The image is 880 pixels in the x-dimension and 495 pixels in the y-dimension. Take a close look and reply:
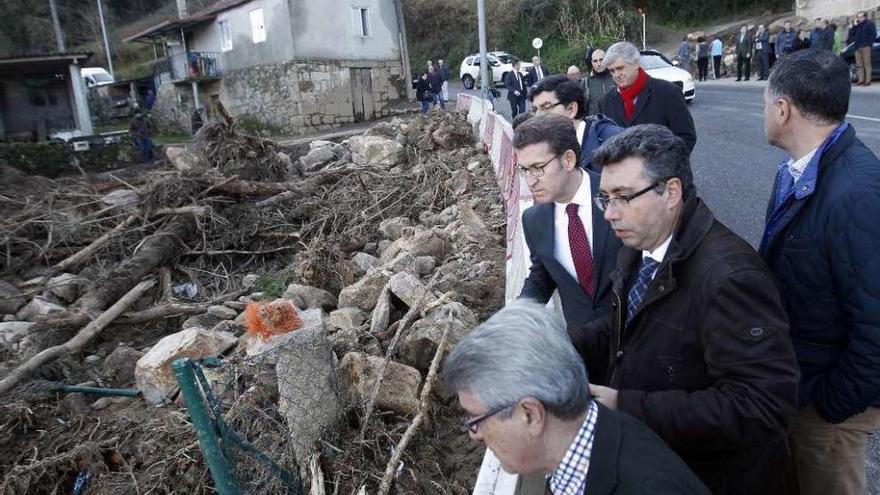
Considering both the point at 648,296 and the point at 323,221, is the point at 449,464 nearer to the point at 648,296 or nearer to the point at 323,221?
the point at 648,296

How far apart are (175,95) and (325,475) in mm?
31234

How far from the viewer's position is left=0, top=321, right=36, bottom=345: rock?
6.59 metres

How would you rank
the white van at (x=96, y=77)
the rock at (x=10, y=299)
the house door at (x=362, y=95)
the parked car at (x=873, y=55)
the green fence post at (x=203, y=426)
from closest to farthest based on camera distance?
1. the green fence post at (x=203, y=426)
2. the rock at (x=10, y=299)
3. the parked car at (x=873, y=55)
4. the house door at (x=362, y=95)
5. the white van at (x=96, y=77)

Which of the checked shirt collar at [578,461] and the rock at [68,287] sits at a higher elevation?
the checked shirt collar at [578,461]

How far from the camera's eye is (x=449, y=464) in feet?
11.7

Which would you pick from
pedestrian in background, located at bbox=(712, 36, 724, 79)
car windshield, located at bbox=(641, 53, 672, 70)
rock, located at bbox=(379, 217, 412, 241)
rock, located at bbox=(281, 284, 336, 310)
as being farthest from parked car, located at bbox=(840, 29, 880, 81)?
rock, located at bbox=(281, 284, 336, 310)

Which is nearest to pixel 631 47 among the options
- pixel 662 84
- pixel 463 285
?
pixel 662 84

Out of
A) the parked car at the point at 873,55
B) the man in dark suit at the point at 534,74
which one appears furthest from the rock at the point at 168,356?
the parked car at the point at 873,55

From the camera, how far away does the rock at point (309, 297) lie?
654cm

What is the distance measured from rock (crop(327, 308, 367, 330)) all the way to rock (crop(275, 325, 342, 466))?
1.51 metres

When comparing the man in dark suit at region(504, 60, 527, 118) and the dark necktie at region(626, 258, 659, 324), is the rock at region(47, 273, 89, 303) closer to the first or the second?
the dark necktie at region(626, 258, 659, 324)

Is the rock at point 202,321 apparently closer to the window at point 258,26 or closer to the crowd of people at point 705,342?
A: the crowd of people at point 705,342

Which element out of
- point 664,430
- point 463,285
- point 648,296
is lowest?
point 463,285

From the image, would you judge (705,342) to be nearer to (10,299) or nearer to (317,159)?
(10,299)
